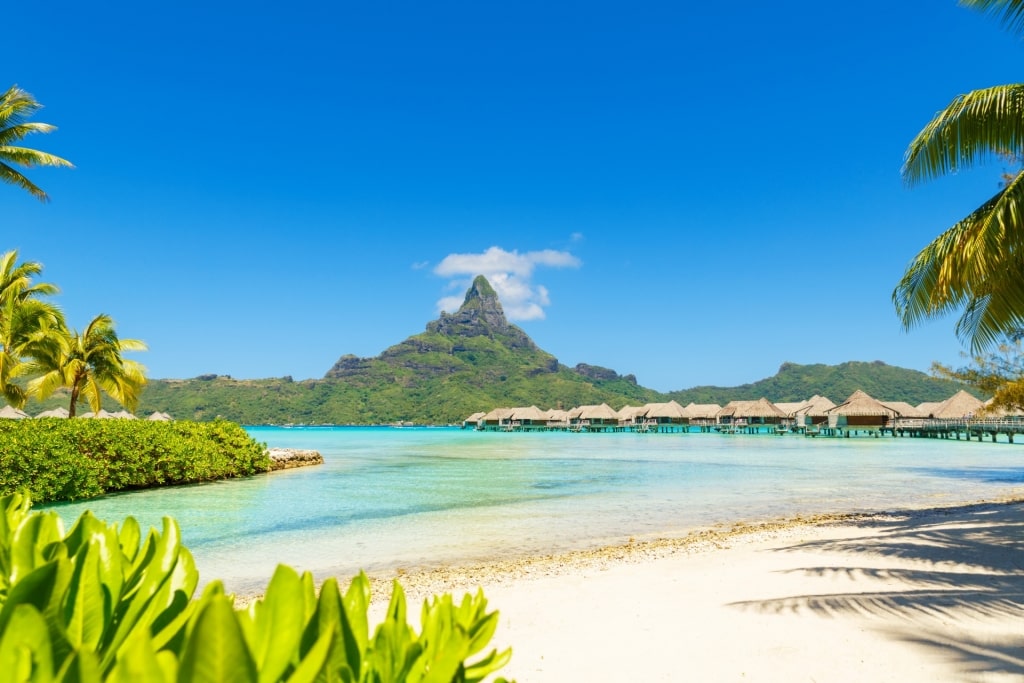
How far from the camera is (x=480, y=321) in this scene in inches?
6860

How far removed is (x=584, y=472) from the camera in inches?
843

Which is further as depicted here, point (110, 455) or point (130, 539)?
point (110, 455)

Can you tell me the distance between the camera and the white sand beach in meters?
3.72

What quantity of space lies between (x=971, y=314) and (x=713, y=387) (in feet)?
403

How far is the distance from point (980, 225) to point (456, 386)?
422 ft

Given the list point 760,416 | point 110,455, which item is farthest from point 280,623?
point 760,416

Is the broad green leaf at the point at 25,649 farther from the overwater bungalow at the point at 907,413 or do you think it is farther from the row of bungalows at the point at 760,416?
the overwater bungalow at the point at 907,413

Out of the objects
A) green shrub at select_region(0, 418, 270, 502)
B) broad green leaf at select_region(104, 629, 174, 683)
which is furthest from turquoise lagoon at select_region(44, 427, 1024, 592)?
broad green leaf at select_region(104, 629, 174, 683)

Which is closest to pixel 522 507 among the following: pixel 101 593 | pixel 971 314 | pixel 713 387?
pixel 971 314

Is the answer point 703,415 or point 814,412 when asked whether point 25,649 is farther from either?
point 703,415

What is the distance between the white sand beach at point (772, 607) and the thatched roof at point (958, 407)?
50507 mm

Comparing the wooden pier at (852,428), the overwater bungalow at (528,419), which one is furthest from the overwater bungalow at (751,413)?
the overwater bungalow at (528,419)

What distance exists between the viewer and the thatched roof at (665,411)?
2864 inches

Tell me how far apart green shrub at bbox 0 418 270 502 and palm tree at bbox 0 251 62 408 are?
5.10m
